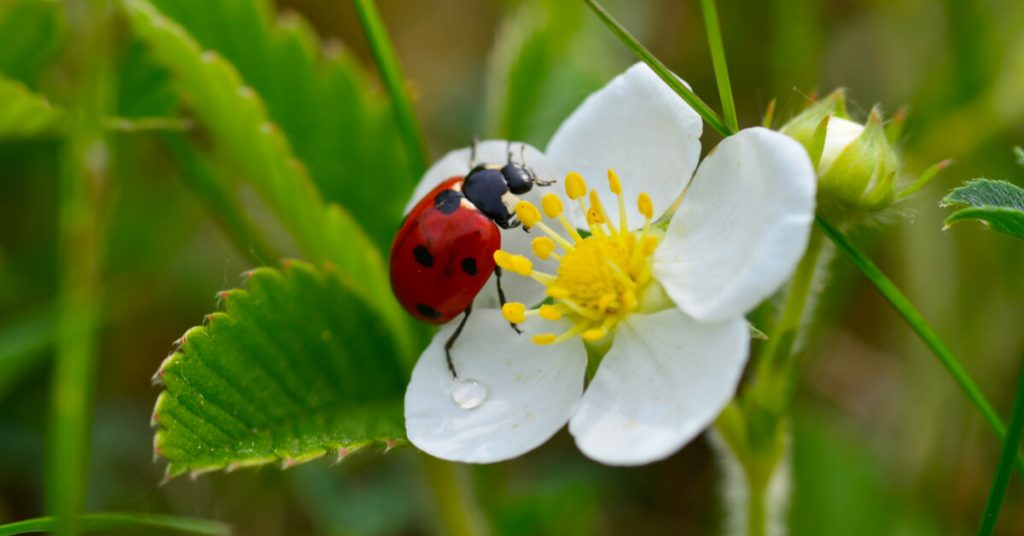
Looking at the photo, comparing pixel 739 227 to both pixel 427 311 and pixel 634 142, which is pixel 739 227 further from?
pixel 427 311

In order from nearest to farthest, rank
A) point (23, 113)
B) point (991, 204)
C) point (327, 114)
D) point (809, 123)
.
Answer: point (991, 204)
point (809, 123)
point (23, 113)
point (327, 114)

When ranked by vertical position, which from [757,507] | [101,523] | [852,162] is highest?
[852,162]

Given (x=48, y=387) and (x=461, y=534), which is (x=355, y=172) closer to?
(x=461, y=534)

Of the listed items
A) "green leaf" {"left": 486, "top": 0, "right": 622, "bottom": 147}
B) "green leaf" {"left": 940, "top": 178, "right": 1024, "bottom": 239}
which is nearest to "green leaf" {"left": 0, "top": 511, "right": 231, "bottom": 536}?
"green leaf" {"left": 486, "top": 0, "right": 622, "bottom": 147}

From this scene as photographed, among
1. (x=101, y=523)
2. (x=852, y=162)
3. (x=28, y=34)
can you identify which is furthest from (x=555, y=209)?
(x=28, y=34)

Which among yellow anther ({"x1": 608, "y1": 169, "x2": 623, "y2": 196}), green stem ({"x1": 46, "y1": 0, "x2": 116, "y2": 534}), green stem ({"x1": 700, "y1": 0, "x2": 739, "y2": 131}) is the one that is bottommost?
green stem ({"x1": 46, "y1": 0, "x2": 116, "y2": 534})

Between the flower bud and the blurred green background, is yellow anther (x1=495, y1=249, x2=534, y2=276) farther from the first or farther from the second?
the blurred green background

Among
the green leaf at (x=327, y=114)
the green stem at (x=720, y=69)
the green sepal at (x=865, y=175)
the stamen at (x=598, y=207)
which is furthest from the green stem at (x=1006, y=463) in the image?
the green leaf at (x=327, y=114)
